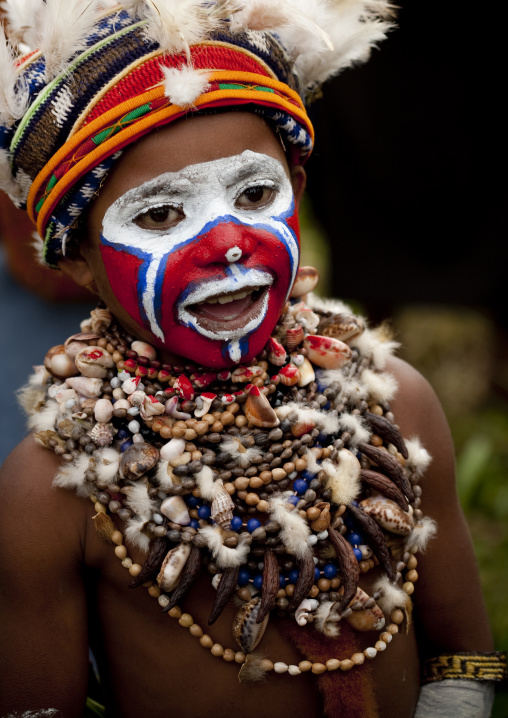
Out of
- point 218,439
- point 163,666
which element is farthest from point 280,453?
point 163,666

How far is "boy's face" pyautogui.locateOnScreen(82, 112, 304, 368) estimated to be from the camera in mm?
1492

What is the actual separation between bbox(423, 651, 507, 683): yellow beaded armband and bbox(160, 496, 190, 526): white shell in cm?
90

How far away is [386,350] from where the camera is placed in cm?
195

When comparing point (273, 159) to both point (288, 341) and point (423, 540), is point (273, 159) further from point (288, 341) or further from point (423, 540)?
point (423, 540)

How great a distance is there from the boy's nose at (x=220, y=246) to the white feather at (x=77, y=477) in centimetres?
53

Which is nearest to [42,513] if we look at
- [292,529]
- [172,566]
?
[172,566]

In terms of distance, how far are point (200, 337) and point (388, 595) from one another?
2.56 ft

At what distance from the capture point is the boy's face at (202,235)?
4.90ft

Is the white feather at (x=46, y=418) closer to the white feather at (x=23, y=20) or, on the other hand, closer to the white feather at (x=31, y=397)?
the white feather at (x=31, y=397)

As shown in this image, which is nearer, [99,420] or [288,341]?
[99,420]

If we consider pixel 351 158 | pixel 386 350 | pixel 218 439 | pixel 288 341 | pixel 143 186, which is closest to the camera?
pixel 143 186

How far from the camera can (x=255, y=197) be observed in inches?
62.9

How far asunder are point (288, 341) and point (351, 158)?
2555 millimetres

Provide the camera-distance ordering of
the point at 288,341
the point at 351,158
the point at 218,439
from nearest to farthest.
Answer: the point at 218,439, the point at 288,341, the point at 351,158
